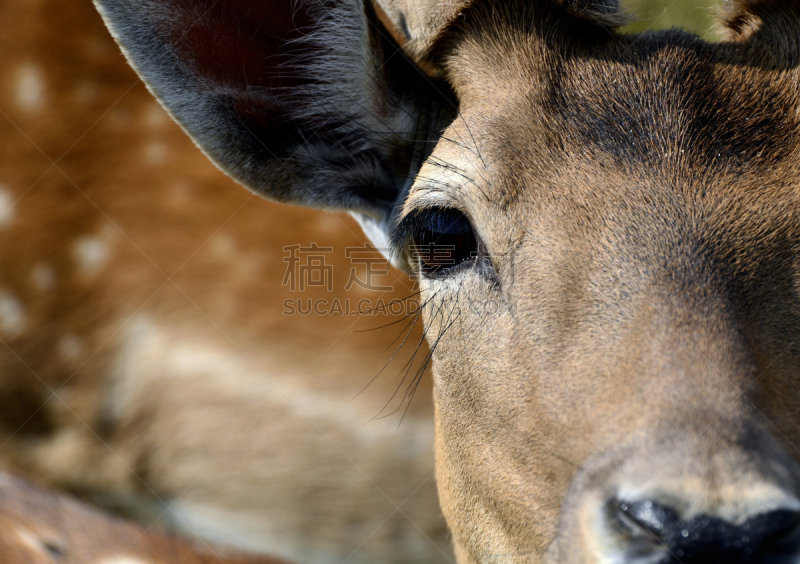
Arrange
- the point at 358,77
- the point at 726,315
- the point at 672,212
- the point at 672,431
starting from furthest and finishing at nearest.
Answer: the point at 358,77 → the point at 672,212 → the point at 726,315 → the point at 672,431

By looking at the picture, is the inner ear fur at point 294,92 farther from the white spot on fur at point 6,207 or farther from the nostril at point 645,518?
the white spot on fur at point 6,207

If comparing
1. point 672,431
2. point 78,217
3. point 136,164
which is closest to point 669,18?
point 136,164

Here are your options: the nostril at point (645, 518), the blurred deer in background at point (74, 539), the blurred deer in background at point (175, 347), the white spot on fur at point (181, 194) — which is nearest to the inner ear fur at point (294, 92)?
the blurred deer in background at point (74, 539)

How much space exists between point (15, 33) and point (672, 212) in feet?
13.0

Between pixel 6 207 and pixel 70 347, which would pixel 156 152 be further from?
pixel 70 347

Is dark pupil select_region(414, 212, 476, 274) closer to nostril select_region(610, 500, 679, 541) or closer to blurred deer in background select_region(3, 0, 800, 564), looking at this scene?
blurred deer in background select_region(3, 0, 800, 564)

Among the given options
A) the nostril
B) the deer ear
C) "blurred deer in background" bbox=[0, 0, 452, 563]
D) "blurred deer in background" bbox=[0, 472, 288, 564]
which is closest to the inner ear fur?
the deer ear

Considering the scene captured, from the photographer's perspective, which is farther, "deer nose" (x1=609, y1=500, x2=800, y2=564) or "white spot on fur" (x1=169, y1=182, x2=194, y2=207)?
"white spot on fur" (x1=169, y1=182, x2=194, y2=207)

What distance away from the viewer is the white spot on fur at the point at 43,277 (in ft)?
14.4

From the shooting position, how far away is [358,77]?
8.23ft

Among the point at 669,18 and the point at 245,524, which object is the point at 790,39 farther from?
the point at 245,524

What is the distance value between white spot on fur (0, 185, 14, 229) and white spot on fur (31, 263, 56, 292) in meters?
0.29

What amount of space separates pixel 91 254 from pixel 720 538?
3.83m

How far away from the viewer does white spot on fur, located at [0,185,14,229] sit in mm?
4355
